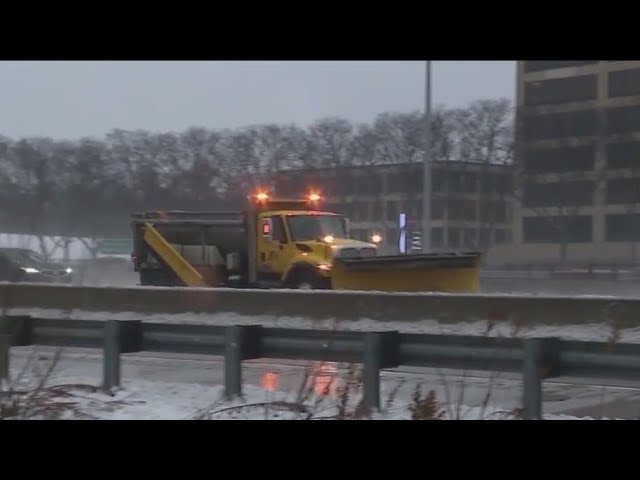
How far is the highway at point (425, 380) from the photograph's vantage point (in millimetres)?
9008

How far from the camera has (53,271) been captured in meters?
31.6

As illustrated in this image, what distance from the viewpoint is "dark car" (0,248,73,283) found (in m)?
30.4

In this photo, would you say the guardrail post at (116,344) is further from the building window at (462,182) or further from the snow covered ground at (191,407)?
the building window at (462,182)

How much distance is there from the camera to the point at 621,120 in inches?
2702

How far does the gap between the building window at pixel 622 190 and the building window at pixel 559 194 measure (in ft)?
4.64

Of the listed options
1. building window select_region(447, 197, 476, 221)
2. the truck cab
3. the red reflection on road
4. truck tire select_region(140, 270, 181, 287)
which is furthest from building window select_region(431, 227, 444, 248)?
the red reflection on road

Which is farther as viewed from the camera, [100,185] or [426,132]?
[100,185]

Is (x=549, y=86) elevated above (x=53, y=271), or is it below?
above

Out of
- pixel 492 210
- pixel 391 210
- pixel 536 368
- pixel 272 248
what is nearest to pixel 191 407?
pixel 536 368

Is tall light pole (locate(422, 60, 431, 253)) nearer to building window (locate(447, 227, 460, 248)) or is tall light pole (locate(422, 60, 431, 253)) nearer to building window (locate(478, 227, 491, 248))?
building window (locate(447, 227, 460, 248))

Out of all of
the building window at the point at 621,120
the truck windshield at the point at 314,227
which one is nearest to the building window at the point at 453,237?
the building window at the point at 621,120
